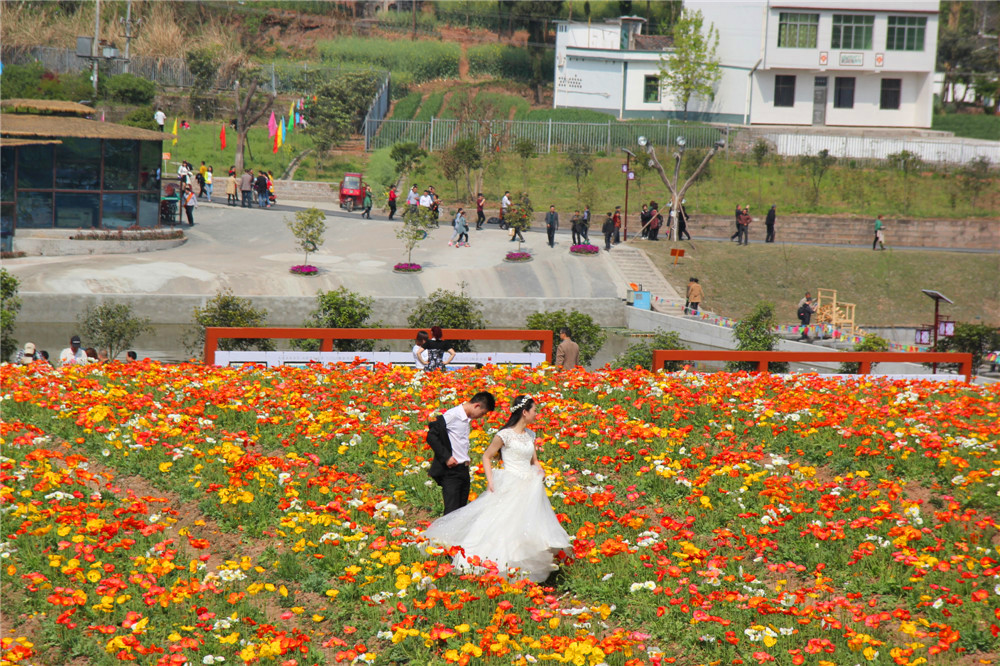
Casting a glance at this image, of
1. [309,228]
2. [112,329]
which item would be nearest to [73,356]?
[112,329]

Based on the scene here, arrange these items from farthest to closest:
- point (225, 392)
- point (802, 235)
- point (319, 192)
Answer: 1. point (319, 192)
2. point (802, 235)
3. point (225, 392)

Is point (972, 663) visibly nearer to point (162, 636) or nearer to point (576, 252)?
point (162, 636)

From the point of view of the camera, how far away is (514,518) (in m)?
8.49

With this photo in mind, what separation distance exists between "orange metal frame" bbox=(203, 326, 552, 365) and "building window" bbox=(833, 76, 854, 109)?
164ft

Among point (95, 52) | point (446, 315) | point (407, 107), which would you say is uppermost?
point (95, 52)

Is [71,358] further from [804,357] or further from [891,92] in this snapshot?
[891,92]

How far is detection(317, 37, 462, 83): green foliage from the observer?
227 feet

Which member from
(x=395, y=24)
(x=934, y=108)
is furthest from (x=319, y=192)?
(x=934, y=108)

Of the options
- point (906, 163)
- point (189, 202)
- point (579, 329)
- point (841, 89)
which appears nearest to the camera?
point (579, 329)

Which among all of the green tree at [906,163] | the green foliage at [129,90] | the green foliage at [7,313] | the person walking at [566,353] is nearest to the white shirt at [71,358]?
the green foliage at [7,313]

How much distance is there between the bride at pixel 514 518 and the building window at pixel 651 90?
191 feet

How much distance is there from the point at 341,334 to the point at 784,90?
51152 millimetres

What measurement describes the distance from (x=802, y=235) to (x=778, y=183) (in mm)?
7465

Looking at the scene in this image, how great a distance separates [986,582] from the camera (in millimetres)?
8602
